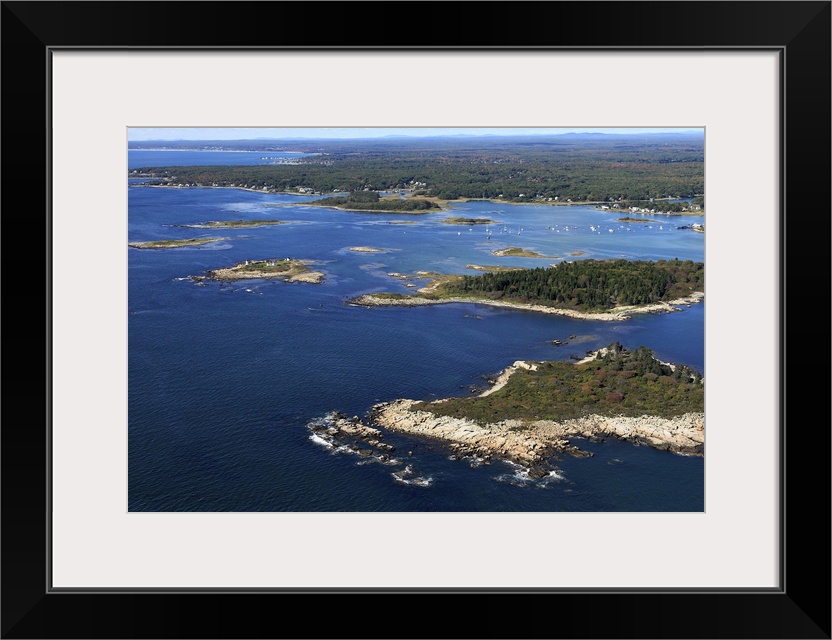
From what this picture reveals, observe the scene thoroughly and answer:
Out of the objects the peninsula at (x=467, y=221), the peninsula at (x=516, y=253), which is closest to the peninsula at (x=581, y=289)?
the peninsula at (x=516, y=253)

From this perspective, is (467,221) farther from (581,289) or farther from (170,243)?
(170,243)

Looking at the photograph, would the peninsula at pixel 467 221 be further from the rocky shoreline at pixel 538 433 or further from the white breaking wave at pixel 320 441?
the white breaking wave at pixel 320 441

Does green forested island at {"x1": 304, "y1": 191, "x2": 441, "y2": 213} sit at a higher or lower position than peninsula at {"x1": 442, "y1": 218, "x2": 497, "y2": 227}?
higher

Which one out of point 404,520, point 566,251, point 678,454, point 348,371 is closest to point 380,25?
point 404,520

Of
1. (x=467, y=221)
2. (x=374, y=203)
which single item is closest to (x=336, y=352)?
(x=467, y=221)

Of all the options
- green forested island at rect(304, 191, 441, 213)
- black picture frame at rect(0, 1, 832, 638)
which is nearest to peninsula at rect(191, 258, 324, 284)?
green forested island at rect(304, 191, 441, 213)

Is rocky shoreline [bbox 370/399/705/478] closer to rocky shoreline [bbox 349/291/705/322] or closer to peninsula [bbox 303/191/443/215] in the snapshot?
rocky shoreline [bbox 349/291/705/322]
